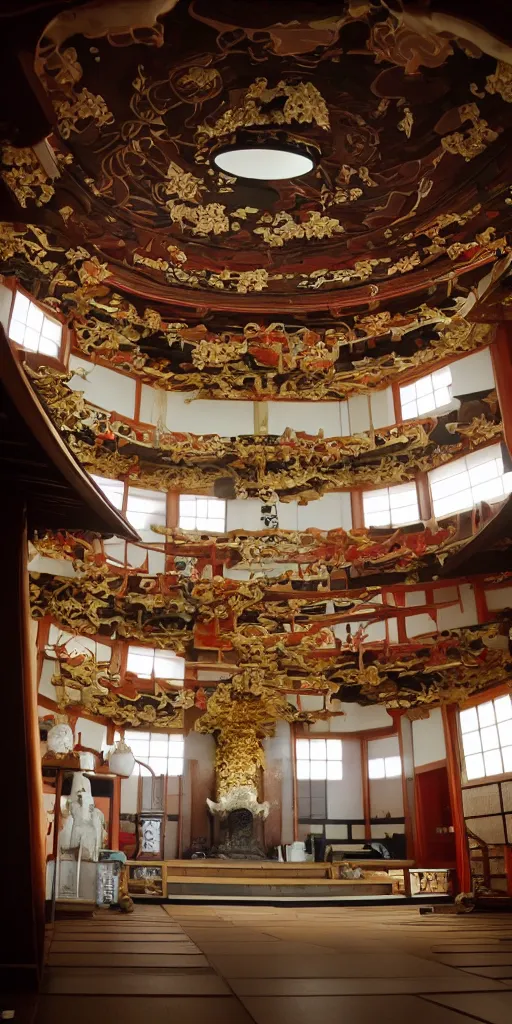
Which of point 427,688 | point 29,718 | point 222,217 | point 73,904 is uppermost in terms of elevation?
point 222,217

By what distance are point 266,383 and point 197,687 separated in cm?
579

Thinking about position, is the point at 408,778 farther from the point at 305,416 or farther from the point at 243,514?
the point at 305,416

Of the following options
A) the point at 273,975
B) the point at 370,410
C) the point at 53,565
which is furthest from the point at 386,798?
the point at 273,975

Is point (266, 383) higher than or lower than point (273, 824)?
higher

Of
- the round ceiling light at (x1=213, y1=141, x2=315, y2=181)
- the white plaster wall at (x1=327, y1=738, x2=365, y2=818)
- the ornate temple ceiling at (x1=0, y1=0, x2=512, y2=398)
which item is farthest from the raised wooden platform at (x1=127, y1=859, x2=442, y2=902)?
the round ceiling light at (x1=213, y1=141, x2=315, y2=181)

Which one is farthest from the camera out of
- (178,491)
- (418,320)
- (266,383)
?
(178,491)

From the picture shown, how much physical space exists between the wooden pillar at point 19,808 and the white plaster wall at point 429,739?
12075mm

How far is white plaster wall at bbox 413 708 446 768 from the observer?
46.5 feet

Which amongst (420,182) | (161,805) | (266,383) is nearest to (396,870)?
(161,805)

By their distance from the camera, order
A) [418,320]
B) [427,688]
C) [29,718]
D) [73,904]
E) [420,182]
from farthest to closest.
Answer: [418,320]
[427,688]
[420,182]
[73,904]
[29,718]

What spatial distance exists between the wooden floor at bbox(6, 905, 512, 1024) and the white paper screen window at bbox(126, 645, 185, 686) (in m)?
8.39

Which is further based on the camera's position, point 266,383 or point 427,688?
point 266,383

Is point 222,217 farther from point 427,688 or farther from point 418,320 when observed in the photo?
point 427,688

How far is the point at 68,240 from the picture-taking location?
422 inches
